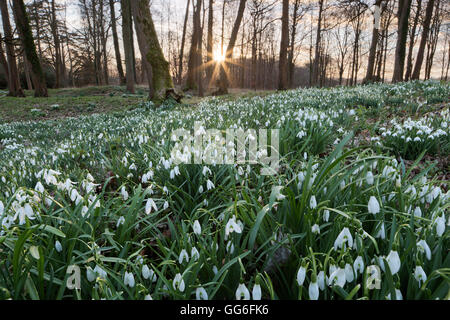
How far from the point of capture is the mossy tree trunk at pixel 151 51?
30.6ft

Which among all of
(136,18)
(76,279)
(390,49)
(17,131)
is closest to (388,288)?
(76,279)

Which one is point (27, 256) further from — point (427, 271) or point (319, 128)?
point (319, 128)

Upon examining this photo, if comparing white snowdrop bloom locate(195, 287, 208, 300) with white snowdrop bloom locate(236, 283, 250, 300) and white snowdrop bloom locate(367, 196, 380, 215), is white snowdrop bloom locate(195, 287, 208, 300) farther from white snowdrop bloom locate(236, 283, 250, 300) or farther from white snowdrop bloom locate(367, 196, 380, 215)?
white snowdrop bloom locate(367, 196, 380, 215)

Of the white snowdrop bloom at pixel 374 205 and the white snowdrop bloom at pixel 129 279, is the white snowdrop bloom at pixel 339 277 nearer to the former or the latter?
the white snowdrop bloom at pixel 374 205

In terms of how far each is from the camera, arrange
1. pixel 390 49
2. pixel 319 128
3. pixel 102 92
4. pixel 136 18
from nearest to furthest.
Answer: pixel 319 128
pixel 136 18
pixel 102 92
pixel 390 49

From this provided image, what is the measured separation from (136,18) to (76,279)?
1012 centimetres

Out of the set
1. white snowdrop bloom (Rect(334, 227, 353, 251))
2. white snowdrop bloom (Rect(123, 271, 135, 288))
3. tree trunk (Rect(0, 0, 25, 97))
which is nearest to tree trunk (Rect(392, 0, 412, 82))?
white snowdrop bloom (Rect(334, 227, 353, 251))

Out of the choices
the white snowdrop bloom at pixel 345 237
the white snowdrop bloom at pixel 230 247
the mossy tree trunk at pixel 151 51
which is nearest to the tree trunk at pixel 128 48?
the mossy tree trunk at pixel 151 51

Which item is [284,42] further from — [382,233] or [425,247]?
[425,247]

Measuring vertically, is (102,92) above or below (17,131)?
above

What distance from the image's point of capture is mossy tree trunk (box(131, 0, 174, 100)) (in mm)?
9312

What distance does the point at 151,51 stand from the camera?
962 cm

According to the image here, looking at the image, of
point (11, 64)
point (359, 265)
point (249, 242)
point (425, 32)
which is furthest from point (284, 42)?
point (11, 64)

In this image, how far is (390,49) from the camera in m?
29.7
